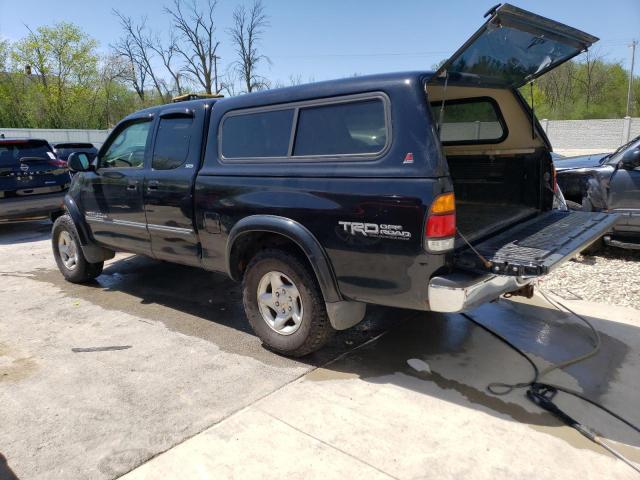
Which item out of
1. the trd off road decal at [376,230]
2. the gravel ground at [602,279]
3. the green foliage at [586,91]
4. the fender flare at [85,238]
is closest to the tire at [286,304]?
the trd off road decal at [376,230]

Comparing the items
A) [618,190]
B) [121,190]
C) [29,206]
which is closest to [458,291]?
[121,190]

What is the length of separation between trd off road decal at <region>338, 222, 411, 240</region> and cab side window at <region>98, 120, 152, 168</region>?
260 cm

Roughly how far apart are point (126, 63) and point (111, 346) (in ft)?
159

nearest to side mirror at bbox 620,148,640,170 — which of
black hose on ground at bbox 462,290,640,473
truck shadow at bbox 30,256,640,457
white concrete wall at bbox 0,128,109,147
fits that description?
truck shadow at bbox 30,256,640,457

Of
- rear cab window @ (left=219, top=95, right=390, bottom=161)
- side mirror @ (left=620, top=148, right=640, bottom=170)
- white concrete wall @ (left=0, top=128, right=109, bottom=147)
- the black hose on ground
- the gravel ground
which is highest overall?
white concrete wall @ (left=0, top=128, right=109, bottom=147)

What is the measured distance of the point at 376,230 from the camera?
119 inches

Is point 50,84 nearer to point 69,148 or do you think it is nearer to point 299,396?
point 69,148

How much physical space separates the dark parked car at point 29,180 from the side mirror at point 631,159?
9516 mm

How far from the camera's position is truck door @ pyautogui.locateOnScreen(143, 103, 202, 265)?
424cm

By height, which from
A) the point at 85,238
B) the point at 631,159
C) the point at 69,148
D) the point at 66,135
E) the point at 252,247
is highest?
the point at 66,135

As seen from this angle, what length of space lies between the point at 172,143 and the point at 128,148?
87 centimetres

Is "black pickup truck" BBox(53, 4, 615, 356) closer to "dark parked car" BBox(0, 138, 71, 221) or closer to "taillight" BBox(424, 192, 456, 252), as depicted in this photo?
"taillight" BBox(424, 192, 456, 252)

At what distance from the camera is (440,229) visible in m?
2.84

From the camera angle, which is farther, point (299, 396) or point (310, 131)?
point (310, 131)
